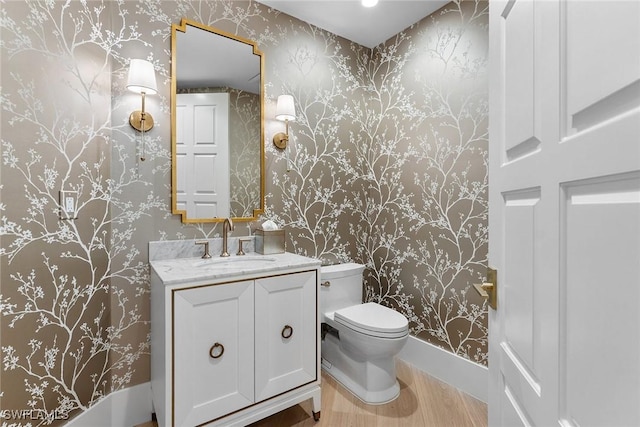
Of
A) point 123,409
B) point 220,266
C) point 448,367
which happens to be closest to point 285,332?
point 220,266

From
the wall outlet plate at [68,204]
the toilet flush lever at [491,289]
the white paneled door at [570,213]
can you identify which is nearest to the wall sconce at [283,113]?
the wall outlet plate at [68,204]

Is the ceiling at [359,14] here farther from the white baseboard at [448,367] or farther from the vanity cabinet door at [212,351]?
the white baseboard at [448,367]

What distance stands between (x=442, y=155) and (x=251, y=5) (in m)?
1.62

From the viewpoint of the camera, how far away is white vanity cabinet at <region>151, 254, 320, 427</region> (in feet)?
4.37

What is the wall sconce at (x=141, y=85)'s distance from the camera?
1.58m

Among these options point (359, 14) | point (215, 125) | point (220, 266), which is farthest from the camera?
point (359, 14)

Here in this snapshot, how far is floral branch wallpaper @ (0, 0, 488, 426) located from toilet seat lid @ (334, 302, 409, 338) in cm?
39

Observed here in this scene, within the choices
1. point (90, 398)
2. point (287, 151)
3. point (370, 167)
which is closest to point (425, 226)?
point (370, 167)

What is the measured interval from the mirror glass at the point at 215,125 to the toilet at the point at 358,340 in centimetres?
82

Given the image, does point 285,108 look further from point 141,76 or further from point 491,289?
point 491,289

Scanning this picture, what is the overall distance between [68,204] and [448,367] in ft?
7.72

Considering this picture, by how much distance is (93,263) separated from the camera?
153 centimetres

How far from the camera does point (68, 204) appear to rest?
4.54 feet

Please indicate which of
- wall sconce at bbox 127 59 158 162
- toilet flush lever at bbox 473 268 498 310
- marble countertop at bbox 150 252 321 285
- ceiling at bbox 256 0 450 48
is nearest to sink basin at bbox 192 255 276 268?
marble countertop at bbox 150 252 321 285
